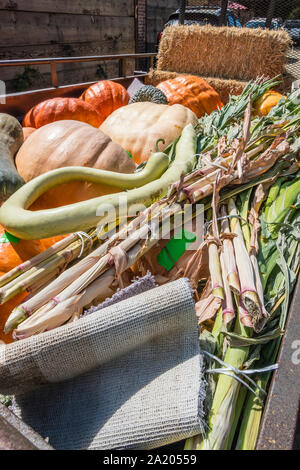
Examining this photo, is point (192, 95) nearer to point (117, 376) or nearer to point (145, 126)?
point (145, 126)

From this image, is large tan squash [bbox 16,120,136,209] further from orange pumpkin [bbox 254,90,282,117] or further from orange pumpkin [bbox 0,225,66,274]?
orange pumpkin [bbox 254,90,282,117]

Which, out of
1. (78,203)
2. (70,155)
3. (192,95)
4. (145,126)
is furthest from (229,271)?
(192,95)

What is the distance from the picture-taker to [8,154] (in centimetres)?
191

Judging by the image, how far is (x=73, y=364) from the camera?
954mm

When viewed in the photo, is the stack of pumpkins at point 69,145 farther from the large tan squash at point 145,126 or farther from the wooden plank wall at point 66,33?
the wooden plank wall at point 66,33

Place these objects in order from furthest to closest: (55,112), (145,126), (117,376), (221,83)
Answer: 1. (221,83)
2. (55,112)
3. (145,126)
4. (117,376)

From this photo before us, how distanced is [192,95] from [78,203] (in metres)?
2.86

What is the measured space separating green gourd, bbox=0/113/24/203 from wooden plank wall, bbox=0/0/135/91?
4941mm

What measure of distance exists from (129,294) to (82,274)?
18 centimetres

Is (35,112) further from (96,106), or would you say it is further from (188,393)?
(188,393)

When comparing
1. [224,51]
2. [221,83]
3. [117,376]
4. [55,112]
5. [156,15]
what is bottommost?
[117,376]
